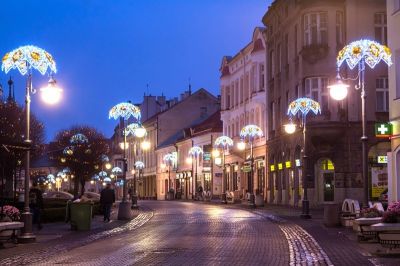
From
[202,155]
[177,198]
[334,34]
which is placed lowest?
[177,198]

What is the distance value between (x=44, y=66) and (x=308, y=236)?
33.1ft

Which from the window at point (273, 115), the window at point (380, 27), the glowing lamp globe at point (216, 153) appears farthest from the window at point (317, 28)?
the glowing lamp globe at point (216, 153)

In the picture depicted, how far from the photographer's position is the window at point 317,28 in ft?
140

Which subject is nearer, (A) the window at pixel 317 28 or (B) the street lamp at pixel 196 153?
(A) the window at pixel 317 28

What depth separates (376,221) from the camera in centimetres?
1830

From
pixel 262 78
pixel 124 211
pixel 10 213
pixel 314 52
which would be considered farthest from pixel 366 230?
pixel 262 78

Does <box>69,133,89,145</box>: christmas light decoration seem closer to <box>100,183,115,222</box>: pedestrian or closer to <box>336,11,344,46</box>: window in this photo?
<box>336,11,344,46</box>: window

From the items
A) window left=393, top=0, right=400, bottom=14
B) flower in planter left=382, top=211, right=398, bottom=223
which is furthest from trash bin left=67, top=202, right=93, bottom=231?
window left=393, top=0, right=400, bottom=14

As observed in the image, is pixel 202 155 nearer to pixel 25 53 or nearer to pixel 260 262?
pixel 25 53

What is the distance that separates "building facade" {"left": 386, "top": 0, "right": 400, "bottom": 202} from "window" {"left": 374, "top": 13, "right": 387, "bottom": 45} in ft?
47.5

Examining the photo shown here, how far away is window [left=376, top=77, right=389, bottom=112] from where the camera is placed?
41.5 metres

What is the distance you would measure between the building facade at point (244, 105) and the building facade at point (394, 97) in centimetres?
2630

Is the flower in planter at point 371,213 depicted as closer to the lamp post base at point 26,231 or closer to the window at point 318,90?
the lamp post base at point 26,231

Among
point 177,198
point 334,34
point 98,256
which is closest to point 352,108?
point 334,34
